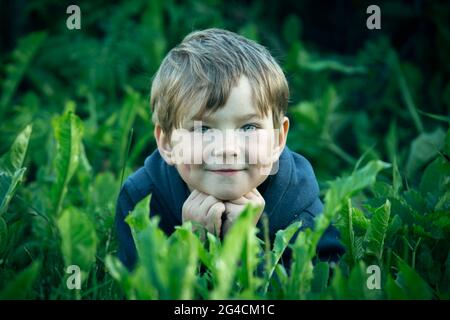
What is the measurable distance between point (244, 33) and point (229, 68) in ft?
5.83

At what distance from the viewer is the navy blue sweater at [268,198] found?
2117 mm

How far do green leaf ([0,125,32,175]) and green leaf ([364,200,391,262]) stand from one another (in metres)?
1.13

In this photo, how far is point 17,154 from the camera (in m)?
2.20

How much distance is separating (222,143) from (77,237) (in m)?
0.49

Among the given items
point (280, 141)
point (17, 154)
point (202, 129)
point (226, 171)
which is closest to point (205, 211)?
point (226, 171)

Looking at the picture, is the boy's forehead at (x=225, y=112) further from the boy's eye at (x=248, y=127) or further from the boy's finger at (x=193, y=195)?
the boy's finger at (x=193, y=195)

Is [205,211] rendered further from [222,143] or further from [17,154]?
[17,154]

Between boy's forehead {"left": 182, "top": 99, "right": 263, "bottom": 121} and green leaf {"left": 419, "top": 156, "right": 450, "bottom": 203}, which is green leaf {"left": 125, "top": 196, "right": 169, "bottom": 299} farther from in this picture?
green leaf {"left": 419, "top": 156, "right": 450, "bottom": 203}

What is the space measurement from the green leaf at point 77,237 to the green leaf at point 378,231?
0.76m

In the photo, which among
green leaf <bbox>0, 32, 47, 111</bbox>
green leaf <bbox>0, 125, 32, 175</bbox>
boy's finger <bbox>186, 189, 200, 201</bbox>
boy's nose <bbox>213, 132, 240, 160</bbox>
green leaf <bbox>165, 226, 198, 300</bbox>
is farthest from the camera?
green leaf <bbox>0, 32, 47, 111</bbox>

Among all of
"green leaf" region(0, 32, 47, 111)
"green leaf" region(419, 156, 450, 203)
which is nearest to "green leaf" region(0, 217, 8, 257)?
"green leaf" region(419, 156, 450, 203)

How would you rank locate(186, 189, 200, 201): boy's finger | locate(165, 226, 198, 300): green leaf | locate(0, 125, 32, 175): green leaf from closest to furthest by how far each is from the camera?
locate(165, 226, 198, 300): green leaf → locate(186, 189, 200, 201): boy's finger → locate(0, 125, 32, 175): green leaf

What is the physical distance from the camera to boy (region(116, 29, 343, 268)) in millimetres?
1901
